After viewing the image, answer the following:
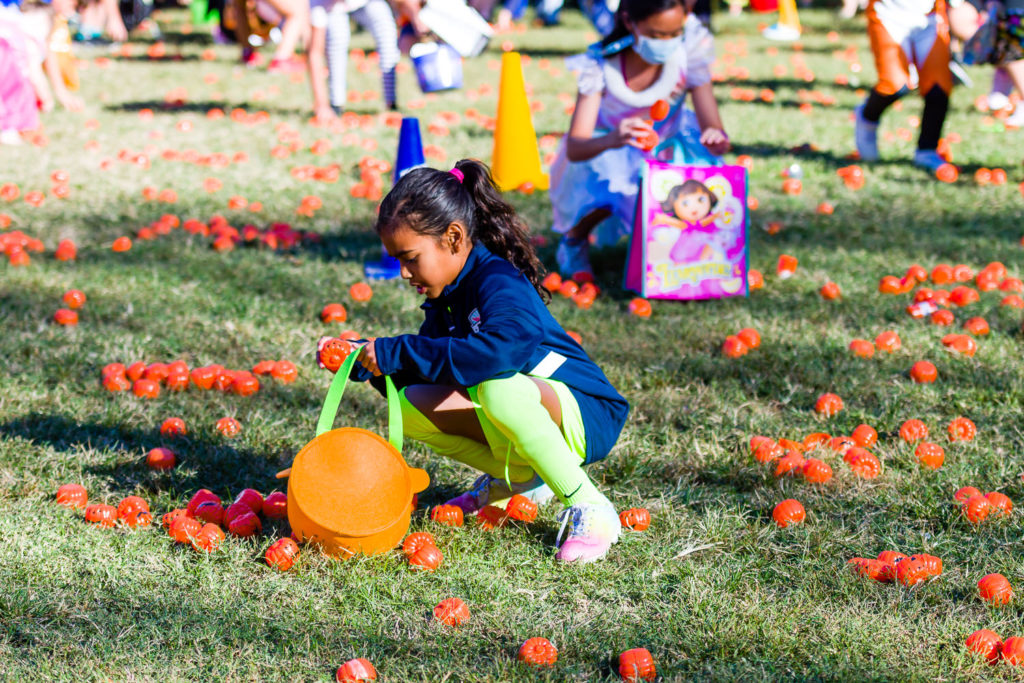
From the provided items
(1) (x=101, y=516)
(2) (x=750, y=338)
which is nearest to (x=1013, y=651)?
(2) (x=750, y=338)

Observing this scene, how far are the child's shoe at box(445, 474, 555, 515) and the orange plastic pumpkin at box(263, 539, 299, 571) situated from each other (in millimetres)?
561

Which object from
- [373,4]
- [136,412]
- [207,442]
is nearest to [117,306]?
[136,412]

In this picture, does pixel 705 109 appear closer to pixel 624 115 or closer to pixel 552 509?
pixel 624 115

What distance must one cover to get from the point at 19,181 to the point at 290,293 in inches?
130

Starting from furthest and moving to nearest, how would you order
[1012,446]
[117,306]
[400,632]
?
[117,306] → [1012,446] → [400,632]

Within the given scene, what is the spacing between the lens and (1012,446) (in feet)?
12.0

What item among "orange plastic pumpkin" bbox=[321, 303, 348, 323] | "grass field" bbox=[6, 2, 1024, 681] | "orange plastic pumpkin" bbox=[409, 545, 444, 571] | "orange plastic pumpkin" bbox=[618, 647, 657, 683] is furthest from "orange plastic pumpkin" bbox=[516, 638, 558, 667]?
"orange plastic pumpkin" bbox=[321, 303, 348, 323]

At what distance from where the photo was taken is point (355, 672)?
252 cm

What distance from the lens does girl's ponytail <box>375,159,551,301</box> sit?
2939 millimetres

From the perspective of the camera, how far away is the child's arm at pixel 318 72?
9.40 m

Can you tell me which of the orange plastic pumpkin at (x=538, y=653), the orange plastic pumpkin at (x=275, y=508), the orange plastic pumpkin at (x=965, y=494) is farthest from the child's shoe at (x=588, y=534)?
the orange plastic pumpkin at (x=965, y=494)

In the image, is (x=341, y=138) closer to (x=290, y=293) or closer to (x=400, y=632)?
(x=290, y=293)

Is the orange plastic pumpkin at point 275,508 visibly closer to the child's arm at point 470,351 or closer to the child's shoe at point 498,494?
the child's shoe at point 498,494

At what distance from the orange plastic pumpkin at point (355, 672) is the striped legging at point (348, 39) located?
7.73m
